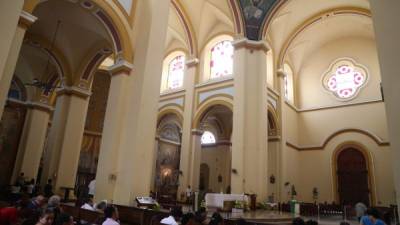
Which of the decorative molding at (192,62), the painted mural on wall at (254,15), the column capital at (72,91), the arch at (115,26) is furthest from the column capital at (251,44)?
the column capital at (72,91)

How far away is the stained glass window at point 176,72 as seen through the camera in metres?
18.8

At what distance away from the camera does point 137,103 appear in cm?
904

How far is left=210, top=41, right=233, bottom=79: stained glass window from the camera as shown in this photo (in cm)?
1652

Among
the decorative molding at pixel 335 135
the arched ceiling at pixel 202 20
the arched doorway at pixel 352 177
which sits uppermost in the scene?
the arched ceiling at pixel 202 20

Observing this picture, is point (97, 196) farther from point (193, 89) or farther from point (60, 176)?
point (193, 89)

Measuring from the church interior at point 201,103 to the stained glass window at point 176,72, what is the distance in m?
0.09

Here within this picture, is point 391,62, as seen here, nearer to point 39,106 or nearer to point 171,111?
point 171,111

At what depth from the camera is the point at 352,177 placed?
1705cm

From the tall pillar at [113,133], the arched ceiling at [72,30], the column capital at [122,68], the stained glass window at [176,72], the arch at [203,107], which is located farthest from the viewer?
the stained glass window at [176,72]

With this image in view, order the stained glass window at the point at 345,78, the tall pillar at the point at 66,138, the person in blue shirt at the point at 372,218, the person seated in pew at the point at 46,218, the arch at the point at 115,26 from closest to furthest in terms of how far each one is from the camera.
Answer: the person seated in pew at the point at 46,218
the person in blue shirt at the point at 372,218
the arch at the point at 115,26
the tall pillar at the point at 66,138
the stained glass window at the point at 345,78

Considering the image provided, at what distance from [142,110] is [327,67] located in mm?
15015

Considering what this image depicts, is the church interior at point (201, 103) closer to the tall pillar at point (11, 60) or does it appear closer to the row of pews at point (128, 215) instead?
the tall pillar at point (11, 60)

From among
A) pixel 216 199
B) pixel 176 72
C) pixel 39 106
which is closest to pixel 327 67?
pixel 176 72

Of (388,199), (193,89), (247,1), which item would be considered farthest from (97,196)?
(388,199)
